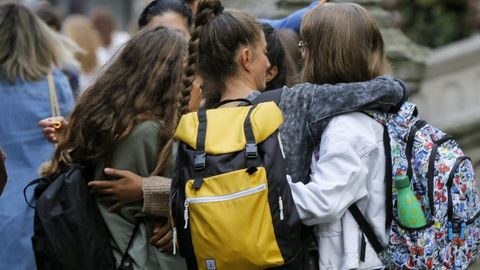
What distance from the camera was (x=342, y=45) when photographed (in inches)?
152

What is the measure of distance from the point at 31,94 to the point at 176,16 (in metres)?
0.95

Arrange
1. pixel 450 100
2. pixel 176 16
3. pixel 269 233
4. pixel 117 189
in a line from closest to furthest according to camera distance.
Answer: pixel 269 233 < pixel 117 189 < pixel 176 16 < pixel 450 100

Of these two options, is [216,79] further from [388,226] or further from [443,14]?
[443,14]

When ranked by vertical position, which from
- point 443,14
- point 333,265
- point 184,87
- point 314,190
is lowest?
point 443,14

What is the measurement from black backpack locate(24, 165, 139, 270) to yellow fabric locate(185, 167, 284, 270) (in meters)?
0.75

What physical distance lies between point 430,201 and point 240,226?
0.73m

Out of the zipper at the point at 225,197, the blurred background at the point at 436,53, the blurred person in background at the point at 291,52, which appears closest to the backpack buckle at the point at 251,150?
the zipper at the point at 225,197

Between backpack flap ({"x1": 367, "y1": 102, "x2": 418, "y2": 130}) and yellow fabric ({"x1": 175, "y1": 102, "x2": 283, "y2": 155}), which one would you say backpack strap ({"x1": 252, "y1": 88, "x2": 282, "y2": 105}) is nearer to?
yellow fabric ({"x1": 175, "y1": 102, "x2": 283, "y2": 155})

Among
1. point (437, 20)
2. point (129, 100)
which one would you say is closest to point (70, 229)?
point (129, 100)

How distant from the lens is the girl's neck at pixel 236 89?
12.8 feet

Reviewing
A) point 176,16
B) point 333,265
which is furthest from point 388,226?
point 176,16

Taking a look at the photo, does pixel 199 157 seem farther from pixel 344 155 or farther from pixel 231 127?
pixel 344 155

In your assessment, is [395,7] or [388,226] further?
[395,7]

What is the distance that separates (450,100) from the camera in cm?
939
